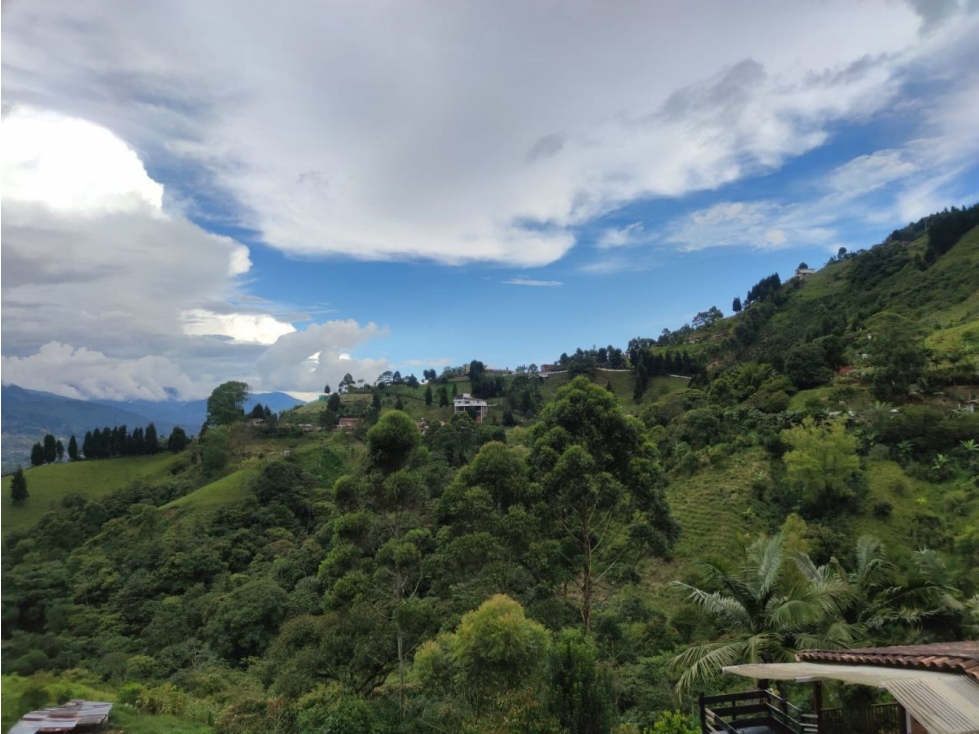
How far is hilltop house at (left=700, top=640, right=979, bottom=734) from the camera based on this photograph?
375 centimetres

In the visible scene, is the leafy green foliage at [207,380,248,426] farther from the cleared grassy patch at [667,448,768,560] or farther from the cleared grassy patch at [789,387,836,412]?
the cleared grassy patch at [789,387,836,412]

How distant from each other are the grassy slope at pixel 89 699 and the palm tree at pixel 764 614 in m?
8.99

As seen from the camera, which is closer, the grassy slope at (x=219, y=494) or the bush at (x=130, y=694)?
the bush at (x=130, y=694)

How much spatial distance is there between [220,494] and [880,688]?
38.0 m

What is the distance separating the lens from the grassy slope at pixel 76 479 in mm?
34531

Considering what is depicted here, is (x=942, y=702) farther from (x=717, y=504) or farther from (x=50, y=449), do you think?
(x=50, y=449)

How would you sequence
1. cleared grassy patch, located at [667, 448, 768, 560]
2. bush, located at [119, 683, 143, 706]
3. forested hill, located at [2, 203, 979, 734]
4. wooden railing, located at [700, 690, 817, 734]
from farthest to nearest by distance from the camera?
1. cleared grassy patch, located at [667, 448, 768, 560]
2. bush, located at [119, 683, 143, 706]
3. forested hill, located at [2, 203, 979, 734]
4. wooden railing, located at [700, 690, 817, 734]

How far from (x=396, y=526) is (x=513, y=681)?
12.5 ft

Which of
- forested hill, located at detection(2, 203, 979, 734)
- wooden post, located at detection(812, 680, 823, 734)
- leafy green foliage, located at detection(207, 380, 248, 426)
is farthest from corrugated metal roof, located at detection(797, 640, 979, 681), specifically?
leafy green foliage, located at detection(207, 380, 248, 426)

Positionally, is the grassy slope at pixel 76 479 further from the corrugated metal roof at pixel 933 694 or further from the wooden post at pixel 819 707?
the corrugated metal roof at pixel 933 694

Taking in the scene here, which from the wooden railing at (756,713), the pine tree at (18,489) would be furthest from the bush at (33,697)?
the pine tree at (18,489)

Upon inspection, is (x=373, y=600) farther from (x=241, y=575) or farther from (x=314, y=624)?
(x=241, y=575)

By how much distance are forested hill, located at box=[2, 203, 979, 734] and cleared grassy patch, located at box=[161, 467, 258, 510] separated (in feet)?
0.71

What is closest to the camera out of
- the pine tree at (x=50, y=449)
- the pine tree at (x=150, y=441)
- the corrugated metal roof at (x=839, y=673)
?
the corrugated metal roof at (x=839, y=673)
